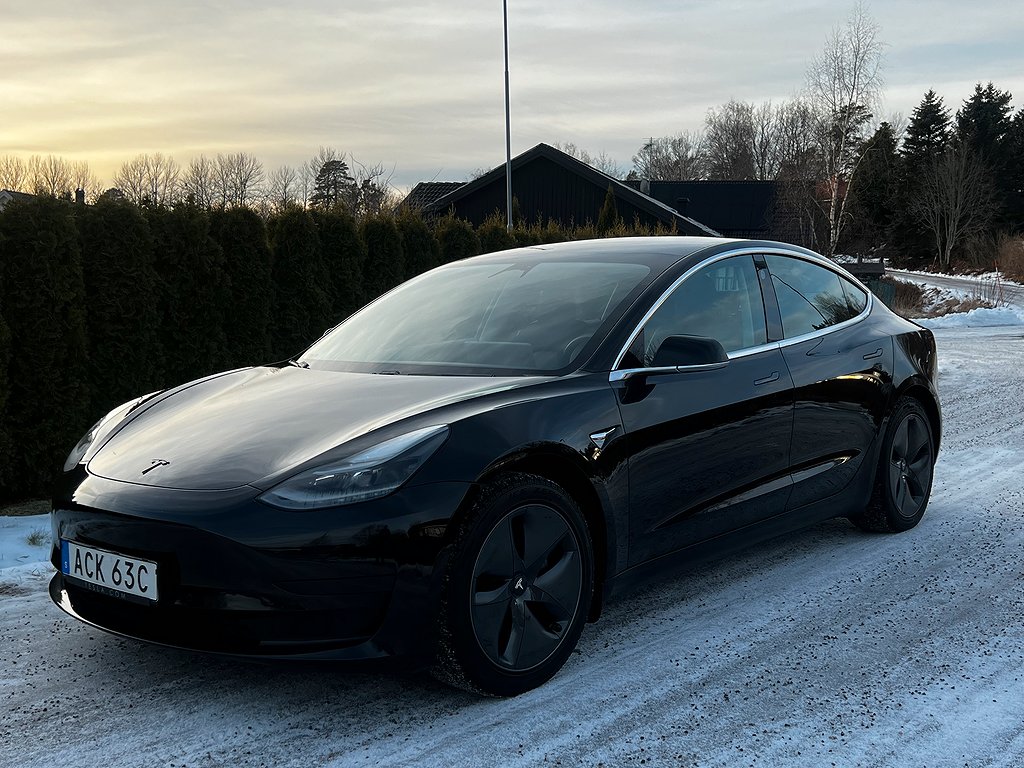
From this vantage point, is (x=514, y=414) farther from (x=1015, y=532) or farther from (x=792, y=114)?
(x=792, y=114)

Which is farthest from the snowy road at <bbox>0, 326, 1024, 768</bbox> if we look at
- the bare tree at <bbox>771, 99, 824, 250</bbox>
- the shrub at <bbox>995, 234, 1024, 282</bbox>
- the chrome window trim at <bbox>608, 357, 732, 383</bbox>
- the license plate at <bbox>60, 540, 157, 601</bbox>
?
the shrub at <bbox>995, 234, 1024, 282</bbox>

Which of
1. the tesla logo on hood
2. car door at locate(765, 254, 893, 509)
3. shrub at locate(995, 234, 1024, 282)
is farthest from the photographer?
shrub at locate(995, 234, 1024, 282)

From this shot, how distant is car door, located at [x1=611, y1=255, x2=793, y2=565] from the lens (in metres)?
3.82

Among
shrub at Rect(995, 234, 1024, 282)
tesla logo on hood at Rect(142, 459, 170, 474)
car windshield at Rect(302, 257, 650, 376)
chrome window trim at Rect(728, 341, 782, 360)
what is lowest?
tesla logo on hood at Rect(142, 459, 170, 474)

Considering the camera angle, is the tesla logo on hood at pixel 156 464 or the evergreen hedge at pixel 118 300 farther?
the evergreen hedge at pixel 118 300

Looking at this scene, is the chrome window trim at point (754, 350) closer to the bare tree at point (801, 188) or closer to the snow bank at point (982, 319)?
the snow bank at point (982, 319)

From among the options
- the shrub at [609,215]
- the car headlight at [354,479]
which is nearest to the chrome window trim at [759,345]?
the car headlight at [354,479]

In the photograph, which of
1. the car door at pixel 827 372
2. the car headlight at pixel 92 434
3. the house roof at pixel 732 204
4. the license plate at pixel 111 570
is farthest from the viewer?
the house roof at pixel 732 204

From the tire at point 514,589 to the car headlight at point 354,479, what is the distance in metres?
0.27

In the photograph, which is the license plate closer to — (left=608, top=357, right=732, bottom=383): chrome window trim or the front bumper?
the front bumper

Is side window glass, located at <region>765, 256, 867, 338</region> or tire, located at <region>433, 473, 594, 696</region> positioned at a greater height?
side window glass, located at <region>765, 256, 867, 338</region>

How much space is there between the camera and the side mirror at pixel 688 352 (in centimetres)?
388

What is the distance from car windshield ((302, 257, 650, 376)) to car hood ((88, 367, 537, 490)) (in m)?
0.21

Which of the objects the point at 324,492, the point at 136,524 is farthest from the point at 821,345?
the point at 136,524
